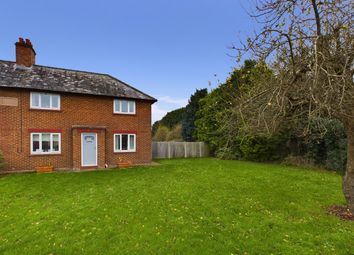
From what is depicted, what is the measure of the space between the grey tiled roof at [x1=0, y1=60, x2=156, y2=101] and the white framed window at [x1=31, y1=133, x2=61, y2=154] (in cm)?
288

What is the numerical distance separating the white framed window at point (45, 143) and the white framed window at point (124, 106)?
4203 mm

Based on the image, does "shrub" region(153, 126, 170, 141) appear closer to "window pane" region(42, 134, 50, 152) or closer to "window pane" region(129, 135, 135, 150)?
"window pane" region(129, 135, 135, 150)

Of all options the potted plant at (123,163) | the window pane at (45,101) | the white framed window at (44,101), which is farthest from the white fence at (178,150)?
the window pane at (45,101)

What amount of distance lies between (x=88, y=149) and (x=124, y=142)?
2678 millimetres

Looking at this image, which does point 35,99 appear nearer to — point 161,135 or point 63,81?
point 63,81

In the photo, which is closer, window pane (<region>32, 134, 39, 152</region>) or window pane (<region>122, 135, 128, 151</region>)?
window pane (<region>32, 134, 39, 152</region>)

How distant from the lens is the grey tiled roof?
1373cm

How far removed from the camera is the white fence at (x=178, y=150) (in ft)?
70.6

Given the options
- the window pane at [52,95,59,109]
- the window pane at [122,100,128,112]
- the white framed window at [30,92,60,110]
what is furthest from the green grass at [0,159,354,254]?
the window pane at [122,100,128,112]

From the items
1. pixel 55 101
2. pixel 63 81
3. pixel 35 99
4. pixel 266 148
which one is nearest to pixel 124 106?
pixel 63 81

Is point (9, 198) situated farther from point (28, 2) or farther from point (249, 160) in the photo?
point (249, 160)

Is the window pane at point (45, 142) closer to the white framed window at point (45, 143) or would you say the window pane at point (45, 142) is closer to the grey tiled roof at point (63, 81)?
the white framed window at point (45, 143)

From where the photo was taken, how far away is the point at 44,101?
1409cm

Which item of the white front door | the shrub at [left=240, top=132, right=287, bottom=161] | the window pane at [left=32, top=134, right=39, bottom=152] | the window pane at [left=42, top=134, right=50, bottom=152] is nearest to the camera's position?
the window pane at [left=32, top=134, right=39, bottom=152]
